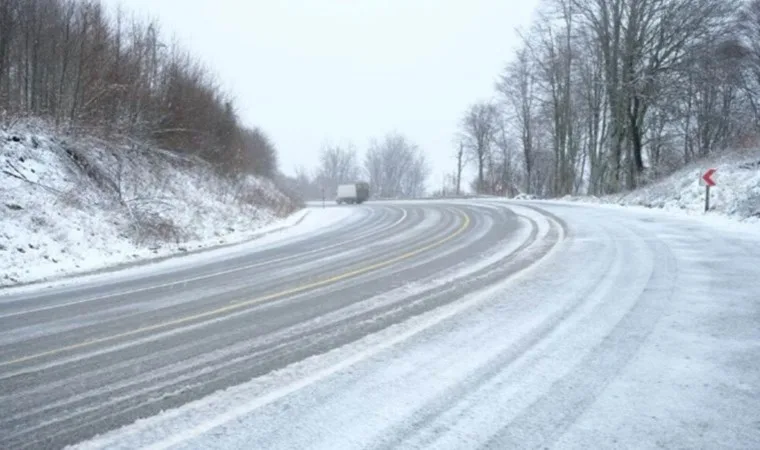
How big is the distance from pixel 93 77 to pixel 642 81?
2619 centimetres

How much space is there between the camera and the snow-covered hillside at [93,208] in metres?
12.5

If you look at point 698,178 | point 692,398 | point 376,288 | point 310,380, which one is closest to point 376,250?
point 376,288

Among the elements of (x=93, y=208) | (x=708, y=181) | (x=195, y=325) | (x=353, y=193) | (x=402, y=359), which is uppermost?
(x=708, y=181)

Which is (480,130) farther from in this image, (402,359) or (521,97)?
(402,359)

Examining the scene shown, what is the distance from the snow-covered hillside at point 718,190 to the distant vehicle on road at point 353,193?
114 ft

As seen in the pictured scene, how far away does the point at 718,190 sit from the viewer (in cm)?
1839

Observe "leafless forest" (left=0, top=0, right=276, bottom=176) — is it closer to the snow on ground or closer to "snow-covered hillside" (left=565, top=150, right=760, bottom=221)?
the snow on ground

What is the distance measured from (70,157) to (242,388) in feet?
51.5

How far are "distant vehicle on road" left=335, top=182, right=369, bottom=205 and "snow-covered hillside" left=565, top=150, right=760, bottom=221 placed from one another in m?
34.8

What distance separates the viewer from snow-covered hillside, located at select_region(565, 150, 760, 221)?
15.5 metres

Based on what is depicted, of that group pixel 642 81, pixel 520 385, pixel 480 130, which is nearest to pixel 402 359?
pixel 520 385

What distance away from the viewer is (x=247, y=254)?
537 inches

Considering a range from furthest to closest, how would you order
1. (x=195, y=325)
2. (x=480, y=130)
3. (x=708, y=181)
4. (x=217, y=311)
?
(x=480, y=130) → (x=708, y=181) → (x=217, y=311) → (x=195, y=325)

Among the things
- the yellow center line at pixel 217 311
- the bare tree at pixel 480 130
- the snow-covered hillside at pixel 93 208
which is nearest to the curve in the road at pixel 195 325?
the yellow center line at pixel 217 311
